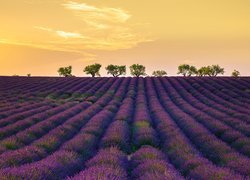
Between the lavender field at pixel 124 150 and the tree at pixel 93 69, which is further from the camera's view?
the tree at pixel 93 69

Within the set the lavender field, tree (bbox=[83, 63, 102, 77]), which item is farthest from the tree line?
the lavender field

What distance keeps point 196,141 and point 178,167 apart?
297 cm

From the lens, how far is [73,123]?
524 inches

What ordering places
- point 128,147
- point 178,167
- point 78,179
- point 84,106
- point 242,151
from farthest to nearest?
point 84,106 → point 128,147 → point 242,151 → point 178,167 → point 78,179

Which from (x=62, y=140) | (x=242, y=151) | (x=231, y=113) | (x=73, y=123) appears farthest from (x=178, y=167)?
(x=231, y=113)

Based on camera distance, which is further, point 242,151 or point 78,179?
point 242,151

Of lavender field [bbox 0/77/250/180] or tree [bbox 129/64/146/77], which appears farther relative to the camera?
tree [bbox 129/64/146/77]

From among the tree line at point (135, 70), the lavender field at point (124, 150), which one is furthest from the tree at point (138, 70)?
the lavender field at point (124, 150)

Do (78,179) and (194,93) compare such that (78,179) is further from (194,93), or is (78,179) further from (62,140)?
(194,93)

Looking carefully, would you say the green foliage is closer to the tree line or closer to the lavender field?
the tree line

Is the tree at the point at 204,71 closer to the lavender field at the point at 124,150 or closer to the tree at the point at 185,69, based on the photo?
the tree at the point at 185,69

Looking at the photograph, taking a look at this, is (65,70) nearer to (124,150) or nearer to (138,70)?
(138,70)

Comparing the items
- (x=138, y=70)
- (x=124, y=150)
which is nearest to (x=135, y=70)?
(x=138, y=70)

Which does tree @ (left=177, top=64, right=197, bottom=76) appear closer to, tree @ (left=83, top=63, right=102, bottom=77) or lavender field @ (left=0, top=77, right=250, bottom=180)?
tree @ (left=83, top=63, right=102, bottom=77)
